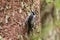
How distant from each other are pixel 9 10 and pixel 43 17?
2.43 metres

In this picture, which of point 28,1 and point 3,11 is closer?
point 3,11

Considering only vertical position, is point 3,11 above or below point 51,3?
below

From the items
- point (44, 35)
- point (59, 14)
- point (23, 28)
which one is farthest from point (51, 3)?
point (23, 28)

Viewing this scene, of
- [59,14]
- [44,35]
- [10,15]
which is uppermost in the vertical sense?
[59,14]

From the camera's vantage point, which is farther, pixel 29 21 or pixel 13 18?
pixel 13 18

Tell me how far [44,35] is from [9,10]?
2430 millimetres

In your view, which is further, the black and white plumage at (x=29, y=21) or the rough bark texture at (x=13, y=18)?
the rough bark texture at (x=13, y=18)

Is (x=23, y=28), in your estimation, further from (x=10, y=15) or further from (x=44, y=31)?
(x=44, y=31)

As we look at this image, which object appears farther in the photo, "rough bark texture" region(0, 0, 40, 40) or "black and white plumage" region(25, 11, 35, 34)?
"rough bark texture" region(0, 0, 40, 40)

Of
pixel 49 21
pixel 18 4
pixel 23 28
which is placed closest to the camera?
pixel 49 21

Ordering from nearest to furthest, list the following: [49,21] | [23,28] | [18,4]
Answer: [49,21] < [23,28] < [18,4]

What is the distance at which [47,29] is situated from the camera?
98 centimetres

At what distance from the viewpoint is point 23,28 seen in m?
3.25

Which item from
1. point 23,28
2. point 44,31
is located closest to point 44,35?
point 44,31
